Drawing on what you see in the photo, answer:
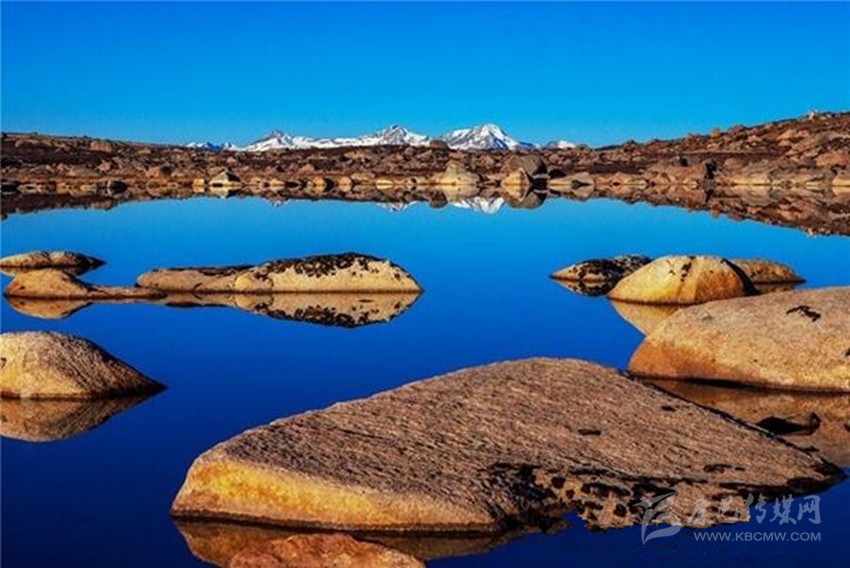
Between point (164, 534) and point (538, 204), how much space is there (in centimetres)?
5108

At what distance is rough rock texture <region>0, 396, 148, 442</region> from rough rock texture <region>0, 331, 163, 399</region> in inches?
5.2

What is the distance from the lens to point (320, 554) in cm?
886

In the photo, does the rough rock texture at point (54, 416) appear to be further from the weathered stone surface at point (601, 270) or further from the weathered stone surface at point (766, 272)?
the weathered stone surface at point (766, 272)

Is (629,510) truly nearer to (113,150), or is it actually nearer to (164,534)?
(164,534)

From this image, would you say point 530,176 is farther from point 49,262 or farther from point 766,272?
point 766,272

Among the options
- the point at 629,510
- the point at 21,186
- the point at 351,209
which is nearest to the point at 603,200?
the point at 351,209

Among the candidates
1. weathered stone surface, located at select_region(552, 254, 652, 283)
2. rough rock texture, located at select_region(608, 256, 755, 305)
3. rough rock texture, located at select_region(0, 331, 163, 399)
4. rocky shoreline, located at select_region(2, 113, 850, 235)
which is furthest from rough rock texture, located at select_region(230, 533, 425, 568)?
rocky shoreline, located at select_region(2, 113, 850, 235)

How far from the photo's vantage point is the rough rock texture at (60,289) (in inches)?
912

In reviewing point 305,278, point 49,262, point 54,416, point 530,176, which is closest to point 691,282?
point 305,278

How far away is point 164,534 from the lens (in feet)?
32.7

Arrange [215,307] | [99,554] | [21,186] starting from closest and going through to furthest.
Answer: [99,554], [215,307], [21,186]

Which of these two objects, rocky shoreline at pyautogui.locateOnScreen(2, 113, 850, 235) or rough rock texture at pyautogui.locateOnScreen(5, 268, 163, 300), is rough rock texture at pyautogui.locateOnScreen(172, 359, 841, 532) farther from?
rocky shoreline at pyautogui.locateOnScreen(2, 113, 850, 235)

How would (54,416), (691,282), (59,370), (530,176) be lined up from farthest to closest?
(530,176) → (691,282) → (59,370) → (54,416)

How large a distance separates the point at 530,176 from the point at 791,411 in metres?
73.5
